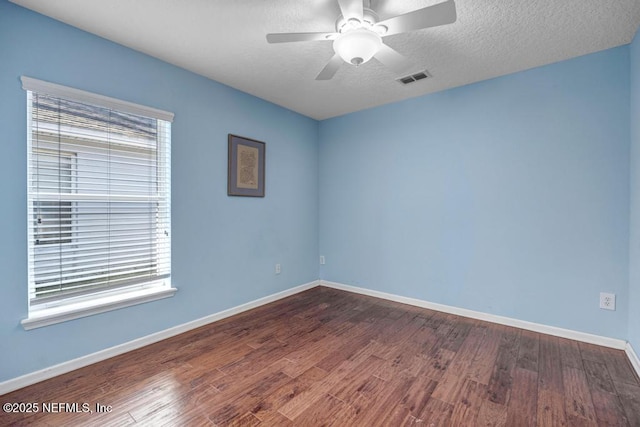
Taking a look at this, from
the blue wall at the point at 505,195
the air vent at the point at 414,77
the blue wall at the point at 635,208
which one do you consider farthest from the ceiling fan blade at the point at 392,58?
the blue wall at the point at 635,208

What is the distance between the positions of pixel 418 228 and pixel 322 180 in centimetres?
159

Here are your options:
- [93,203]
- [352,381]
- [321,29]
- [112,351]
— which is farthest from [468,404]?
[93,203]

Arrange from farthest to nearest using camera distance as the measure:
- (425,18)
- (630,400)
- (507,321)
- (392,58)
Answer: (507,321)
(392,58)
(630,400)
(425,18)

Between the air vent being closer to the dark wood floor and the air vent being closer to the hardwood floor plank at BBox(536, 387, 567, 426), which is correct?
the dark wood floor

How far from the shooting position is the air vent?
106 inches

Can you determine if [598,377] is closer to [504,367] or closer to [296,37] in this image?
[504,367]

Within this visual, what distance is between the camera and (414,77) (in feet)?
9.13

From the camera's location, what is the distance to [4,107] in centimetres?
178

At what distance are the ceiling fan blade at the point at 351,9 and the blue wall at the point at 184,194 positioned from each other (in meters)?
1.79

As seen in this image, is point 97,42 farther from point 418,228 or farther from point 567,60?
point 567,60

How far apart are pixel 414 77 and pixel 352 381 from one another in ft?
9.01

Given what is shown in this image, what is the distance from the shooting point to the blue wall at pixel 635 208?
2.04 m

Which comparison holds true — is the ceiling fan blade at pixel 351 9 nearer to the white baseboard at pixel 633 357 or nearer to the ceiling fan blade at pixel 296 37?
the ceiling fan blade at pixel 296 37

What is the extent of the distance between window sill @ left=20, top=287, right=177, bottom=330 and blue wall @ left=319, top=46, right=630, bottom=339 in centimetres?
239
